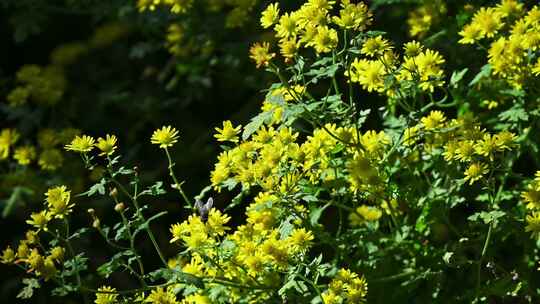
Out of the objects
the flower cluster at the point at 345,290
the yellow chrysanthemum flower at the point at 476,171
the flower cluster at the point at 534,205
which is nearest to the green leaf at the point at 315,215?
the flower cluster at the point at 345,290

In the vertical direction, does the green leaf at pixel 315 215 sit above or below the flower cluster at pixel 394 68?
below

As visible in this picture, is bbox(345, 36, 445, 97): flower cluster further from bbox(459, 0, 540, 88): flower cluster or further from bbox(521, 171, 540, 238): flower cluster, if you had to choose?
bbox(521, 171, 540, 238): flower cluster

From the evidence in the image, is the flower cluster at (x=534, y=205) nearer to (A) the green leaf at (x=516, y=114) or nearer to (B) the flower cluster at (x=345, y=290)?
(A) the green leaf at (x=516, y=114)

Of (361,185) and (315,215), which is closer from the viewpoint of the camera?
(361,185)

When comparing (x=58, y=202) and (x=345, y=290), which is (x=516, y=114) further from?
(x=58, y=202)

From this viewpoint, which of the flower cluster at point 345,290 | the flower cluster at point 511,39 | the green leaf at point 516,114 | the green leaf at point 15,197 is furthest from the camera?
the green leaf at point 15,197

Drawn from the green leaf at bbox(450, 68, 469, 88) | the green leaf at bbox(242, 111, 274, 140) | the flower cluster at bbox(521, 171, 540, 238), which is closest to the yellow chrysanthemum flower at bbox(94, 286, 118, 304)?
the green leaf at bbox(242, 111, 274, 140)

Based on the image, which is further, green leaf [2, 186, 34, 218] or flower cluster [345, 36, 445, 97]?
green leaf [2, 186, 34, 218]

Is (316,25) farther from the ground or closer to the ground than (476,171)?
farther from the ground

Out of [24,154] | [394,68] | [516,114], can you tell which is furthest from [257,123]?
[24,154]

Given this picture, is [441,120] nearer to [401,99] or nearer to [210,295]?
[401,99]

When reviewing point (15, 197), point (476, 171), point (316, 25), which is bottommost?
point (476, 171)

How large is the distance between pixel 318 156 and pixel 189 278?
0.49 m

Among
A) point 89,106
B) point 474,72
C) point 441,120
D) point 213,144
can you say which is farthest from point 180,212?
point 441,120
